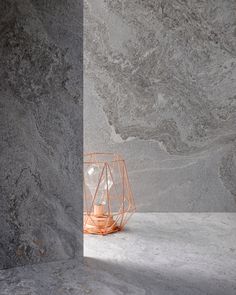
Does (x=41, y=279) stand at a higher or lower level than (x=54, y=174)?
lower

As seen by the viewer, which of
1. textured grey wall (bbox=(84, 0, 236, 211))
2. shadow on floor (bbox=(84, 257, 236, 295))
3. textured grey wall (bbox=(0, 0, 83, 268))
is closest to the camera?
shadow on floor (bbox=(84, 257, 236, 295))

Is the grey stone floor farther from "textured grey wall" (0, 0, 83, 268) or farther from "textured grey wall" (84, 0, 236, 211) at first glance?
"textured grey wall" (84, 0, 236, 211)

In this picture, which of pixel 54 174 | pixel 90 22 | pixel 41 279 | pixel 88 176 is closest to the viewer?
pixel 41 279

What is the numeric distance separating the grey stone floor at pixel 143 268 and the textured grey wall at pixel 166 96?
0.37 m

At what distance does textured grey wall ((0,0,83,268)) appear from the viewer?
91 centimetres

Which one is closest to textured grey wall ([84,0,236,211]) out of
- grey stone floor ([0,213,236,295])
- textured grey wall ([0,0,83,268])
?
grey stone floor ([0,213,236,295])

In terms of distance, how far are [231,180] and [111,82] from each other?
0.65m

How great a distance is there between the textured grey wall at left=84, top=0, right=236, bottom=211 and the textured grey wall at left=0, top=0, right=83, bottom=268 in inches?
25.2

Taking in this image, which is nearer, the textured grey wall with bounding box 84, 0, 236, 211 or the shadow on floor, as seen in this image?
the shadow on floor

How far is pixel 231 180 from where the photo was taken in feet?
5.50

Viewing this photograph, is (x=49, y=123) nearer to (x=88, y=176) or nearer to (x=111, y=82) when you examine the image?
(x=88, y=176)

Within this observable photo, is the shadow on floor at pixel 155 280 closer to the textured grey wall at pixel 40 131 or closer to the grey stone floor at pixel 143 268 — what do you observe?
the grey stone floor at pixel 143 268

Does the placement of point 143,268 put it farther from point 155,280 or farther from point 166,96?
point 166,96

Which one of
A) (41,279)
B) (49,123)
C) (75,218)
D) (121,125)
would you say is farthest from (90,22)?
(41,279)
